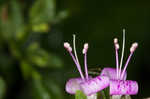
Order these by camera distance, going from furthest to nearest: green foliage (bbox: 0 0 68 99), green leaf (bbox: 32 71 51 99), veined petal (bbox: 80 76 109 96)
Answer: green foliage (bbox: 0 0 68 99) → green leaf (bbox: 32 71 51 99) → veined petal (bbox: 80 76 109 96)

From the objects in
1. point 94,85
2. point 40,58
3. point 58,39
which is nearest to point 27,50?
point 40,58

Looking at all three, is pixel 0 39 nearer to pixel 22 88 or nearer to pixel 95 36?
pixel 22 88

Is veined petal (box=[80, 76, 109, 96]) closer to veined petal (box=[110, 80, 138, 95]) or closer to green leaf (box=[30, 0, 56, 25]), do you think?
veined petal (box=[110, 80, 138, 95])

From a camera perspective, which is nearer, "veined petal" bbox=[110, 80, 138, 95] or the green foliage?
"veined petal" bbox=[110, 80, 138, 95]

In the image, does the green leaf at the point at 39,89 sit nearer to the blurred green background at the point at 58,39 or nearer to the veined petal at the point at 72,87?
the blurred green background at the point at 58,39

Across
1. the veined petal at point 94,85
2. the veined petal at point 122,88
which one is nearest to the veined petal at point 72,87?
the veined petal at point 94,85

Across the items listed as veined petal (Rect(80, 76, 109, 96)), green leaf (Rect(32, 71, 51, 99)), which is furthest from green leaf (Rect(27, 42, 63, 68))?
veined petal (Rect(80, 76, 109, 96))

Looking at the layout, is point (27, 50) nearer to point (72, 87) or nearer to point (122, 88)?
point (72, 87)
